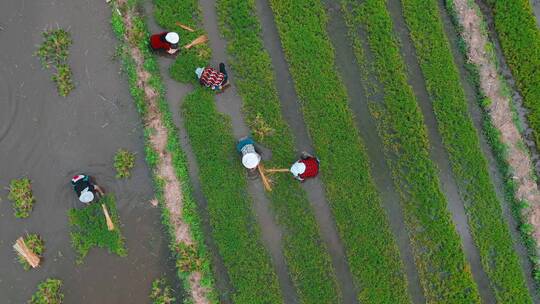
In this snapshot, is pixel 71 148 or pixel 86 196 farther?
pixel 71 148

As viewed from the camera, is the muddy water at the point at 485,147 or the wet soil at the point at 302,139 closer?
the wet soil at the point at 302,139

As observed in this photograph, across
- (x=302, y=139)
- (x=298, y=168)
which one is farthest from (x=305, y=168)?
(x=302, y=139)

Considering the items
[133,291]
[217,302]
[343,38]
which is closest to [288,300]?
[217,302]

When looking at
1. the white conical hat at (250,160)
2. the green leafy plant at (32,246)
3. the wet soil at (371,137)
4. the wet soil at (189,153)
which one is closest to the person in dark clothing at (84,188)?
the green leafy plant at (32,246)

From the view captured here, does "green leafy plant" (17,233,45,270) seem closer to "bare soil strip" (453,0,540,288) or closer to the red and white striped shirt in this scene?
the red and white striped shirt

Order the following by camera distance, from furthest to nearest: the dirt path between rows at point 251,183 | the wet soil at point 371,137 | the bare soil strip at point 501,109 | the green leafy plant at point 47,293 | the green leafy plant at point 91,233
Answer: the bare soil strip at point 501,109 → the wet soil at point 371,137 → the dirt path between rows at point 251,183 → the green leafy plant at point 91,233 → the green leafy plant at point 47,293

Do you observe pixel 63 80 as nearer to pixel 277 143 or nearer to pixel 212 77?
pixel 212 77

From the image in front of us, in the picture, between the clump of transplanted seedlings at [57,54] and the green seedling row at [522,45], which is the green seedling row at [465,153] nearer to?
the green seedling row at [522,45]
